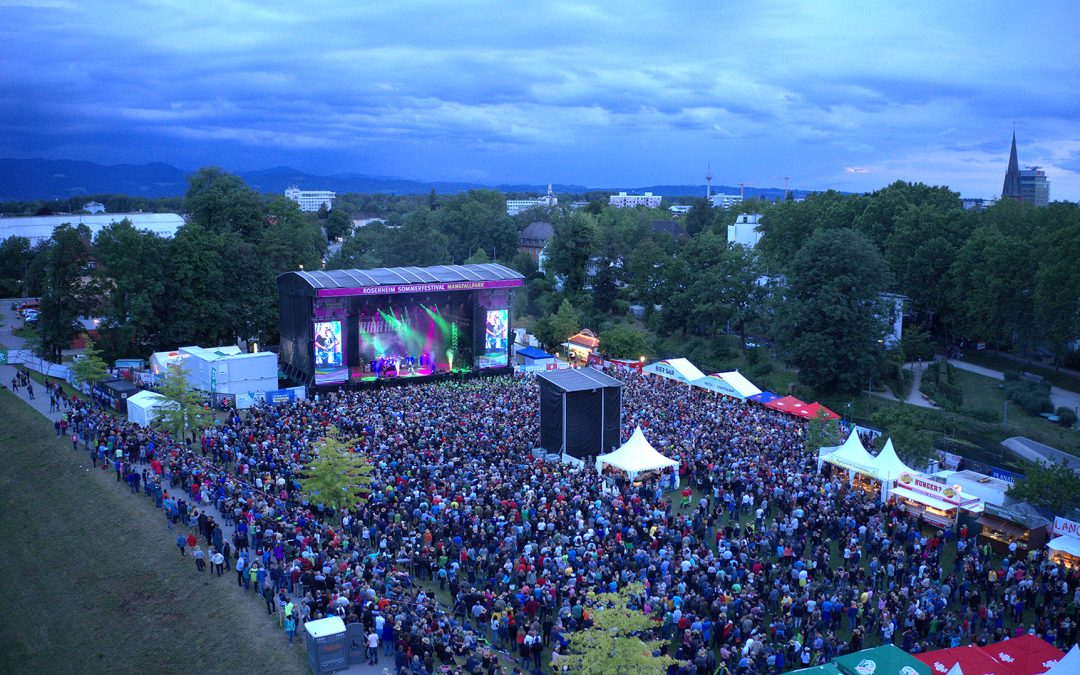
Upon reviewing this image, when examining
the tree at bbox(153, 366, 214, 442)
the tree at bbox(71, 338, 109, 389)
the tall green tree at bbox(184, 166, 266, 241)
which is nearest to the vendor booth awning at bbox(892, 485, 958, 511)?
the tree at bbox(153, 366, 214, 442)

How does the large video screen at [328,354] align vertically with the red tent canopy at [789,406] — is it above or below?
above

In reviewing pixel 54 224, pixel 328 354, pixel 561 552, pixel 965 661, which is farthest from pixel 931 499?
pixel 54 224

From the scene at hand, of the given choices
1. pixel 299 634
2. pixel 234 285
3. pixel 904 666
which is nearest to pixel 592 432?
pixel 299 634

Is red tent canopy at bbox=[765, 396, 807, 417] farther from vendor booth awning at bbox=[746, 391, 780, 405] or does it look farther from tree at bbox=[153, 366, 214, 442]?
tree at bbox=[153, 366, 214, 442]

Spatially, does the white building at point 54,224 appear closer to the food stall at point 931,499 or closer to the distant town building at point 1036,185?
the food stall at point 931,499

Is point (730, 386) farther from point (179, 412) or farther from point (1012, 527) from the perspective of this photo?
point (179, 412)

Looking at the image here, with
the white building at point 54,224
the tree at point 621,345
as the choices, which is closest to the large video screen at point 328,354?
the tree at point 621,345

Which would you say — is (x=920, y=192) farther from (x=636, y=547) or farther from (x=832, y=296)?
(x=636, y=547)
